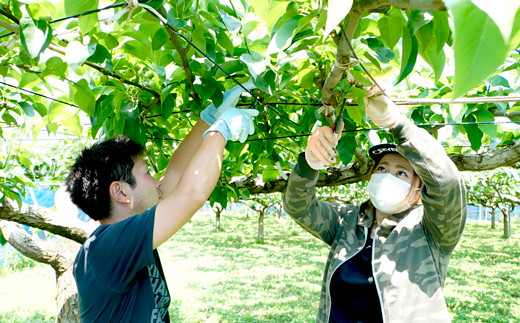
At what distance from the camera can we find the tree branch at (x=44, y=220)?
2141 mm

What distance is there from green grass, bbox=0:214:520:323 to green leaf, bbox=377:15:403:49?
529cm

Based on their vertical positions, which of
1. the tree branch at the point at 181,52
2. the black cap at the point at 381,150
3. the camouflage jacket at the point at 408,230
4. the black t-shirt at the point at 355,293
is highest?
the tree branch at the point at 181,52

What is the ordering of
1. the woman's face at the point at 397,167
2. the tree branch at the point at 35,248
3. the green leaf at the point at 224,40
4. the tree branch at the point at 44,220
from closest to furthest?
1. the green leaf at the point at 224,40
2. the woman's face at the point at 397,167
3. the tree branch at the point at 44,220
4. the tree branch at the point at 35,248

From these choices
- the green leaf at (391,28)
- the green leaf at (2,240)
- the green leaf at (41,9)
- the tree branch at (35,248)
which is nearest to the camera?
the green leaf at (391,28)

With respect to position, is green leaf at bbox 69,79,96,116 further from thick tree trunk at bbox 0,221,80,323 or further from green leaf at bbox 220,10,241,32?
thick tree trunk at bbox 0,221,80,323

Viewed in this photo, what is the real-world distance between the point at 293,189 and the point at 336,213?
0.86 feet

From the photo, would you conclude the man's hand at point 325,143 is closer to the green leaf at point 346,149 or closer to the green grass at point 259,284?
the green leaf at point 346,149

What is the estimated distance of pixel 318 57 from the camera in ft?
2.97

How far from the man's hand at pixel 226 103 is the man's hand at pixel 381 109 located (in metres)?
0.31

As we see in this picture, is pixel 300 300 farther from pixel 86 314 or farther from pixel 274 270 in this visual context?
pixel 86 314

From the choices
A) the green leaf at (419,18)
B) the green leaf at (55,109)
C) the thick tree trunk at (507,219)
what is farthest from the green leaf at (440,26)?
the thick tree trunk at (507,219)

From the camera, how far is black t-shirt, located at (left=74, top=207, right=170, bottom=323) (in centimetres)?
103

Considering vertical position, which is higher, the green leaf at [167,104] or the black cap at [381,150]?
the green leaf at [167,104]

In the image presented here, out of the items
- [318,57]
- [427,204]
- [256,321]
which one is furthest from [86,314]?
[256,321]
